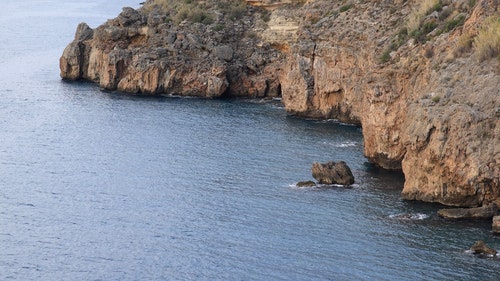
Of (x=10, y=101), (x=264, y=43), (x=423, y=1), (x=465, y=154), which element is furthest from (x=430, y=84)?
(x=10, y=101)

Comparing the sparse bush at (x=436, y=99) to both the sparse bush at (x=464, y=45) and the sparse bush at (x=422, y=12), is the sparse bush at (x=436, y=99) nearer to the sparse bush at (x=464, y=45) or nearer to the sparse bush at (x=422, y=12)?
the sparse bush at (x=464, y=45)

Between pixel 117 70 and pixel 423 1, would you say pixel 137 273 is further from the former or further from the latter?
pixel 117 70

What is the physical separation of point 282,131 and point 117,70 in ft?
91.9

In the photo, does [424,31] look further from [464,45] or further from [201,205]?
[201,205]

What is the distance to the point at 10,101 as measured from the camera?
103 m

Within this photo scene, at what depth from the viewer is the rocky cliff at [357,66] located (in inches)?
2406

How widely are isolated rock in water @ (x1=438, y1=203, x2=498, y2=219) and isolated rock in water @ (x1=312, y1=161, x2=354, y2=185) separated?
9.79 meters

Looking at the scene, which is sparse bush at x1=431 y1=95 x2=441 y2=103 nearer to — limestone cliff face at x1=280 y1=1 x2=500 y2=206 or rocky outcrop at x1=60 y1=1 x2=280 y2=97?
limestone cliff face at x1=280 y1=1 x2=500 y2=206

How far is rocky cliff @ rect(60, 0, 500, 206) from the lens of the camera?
201 feet

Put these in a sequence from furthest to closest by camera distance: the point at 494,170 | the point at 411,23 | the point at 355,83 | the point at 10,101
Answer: the point at 10,101, the point at 355,83, the point at 411,23, the point at 494,170

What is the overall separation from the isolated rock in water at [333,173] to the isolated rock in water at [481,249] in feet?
50.6

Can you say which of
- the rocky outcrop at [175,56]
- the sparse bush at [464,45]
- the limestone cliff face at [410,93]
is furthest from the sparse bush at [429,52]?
the rocky outcrop at [175,56]

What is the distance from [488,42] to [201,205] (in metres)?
21.3

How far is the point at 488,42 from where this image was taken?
63594 millimetres
